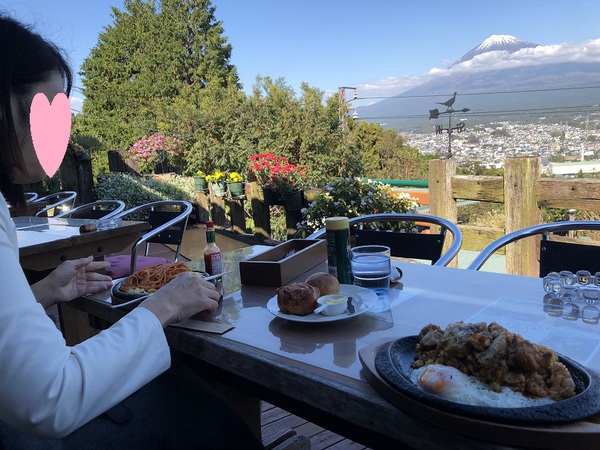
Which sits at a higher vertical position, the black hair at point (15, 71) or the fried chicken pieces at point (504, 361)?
the black hair at point (15, 71)

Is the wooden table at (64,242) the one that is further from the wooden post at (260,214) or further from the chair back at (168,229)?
the wooden post at (260,214)

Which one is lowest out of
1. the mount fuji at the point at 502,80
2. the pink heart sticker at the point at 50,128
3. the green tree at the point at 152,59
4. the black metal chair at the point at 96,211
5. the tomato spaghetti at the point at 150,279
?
the black metal chair at the point at 96,211

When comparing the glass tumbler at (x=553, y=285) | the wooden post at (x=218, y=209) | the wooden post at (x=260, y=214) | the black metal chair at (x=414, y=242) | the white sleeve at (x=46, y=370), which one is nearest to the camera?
the white sleeve at (x=46, y=370)

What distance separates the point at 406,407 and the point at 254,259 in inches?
34.8

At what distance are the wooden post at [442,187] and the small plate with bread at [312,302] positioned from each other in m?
2.30

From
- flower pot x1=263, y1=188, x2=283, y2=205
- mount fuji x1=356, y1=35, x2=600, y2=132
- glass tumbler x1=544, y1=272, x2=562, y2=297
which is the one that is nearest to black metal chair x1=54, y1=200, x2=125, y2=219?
flower pot x1=263, y1=188, x2=283, y2=205

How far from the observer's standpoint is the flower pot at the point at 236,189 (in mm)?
6031

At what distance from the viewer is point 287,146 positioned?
745 cm

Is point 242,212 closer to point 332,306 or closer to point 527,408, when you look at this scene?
point 332,306

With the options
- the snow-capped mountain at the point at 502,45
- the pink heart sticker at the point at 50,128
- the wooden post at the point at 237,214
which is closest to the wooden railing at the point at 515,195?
the pink heart sticker at the point at 50,128

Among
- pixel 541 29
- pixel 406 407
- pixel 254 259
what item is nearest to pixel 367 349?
pixel 406 407

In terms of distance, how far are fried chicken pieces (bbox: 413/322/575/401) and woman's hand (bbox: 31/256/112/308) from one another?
1.01m

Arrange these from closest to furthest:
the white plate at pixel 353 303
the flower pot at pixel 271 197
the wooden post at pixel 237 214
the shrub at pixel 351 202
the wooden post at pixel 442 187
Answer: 1. the white plate at pixel 353 303
2. the wooden post at pixel 442 187
3. the shrub at pixel 351 202
4. the flower pot at pixel 271 197
5. the wooden post at pixel 237 214

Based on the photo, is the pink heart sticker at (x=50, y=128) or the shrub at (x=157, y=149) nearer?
the pink heart sticker at (x=50, y=128)
